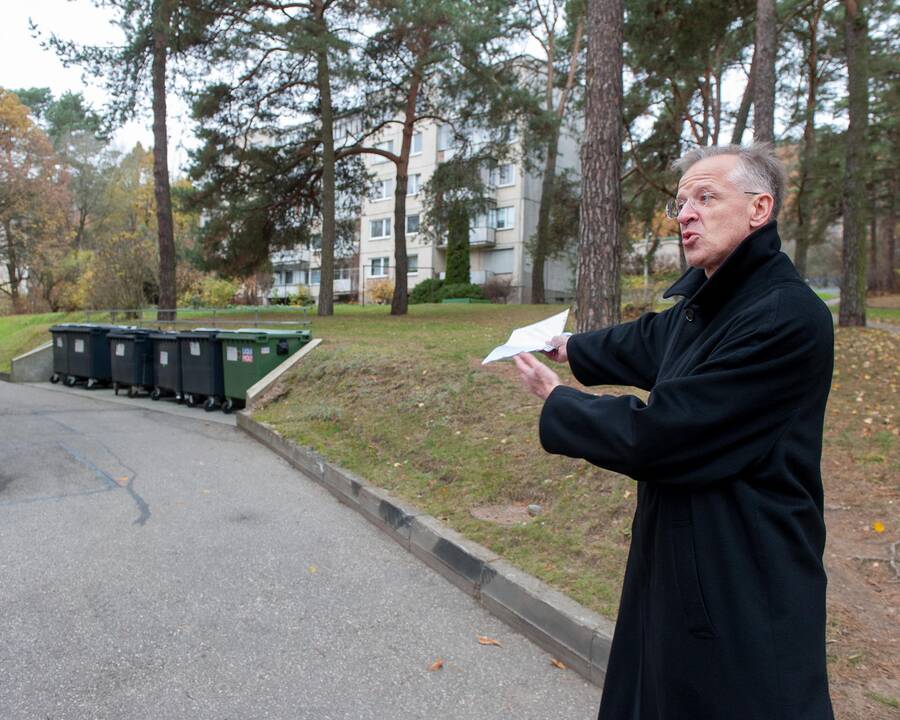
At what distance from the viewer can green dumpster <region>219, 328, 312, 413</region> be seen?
408 inches

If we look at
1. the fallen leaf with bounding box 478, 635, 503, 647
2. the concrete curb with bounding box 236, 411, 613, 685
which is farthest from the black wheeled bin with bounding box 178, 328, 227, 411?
the fallen leaf with bounding box 478, 635, 503, 647

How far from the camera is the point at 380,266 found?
164 feet

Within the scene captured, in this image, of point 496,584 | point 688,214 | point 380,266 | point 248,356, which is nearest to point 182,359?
point 248,356

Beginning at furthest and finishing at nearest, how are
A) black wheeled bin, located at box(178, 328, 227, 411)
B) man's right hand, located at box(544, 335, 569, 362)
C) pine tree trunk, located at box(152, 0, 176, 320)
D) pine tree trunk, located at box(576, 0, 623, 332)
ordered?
pine tree trunk, located at box(152, 0, 176, 320) → black wheeled bin, located at box(178, 328, 227, 411) → pine tree trunk, located at box(576, 0, 623, 332) → man's right hand, located at box(544, 335, 569, 362)

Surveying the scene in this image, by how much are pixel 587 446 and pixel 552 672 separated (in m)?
2.12

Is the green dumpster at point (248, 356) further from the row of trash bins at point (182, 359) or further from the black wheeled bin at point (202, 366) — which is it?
the black wheeled bin at point (202, 366)

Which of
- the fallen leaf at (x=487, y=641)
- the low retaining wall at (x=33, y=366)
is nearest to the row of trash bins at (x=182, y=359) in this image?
the low retaining wall at (x=33, y=366)

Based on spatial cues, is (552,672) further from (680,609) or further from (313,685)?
(680,609)

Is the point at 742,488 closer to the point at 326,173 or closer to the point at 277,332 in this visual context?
the point at 277,332

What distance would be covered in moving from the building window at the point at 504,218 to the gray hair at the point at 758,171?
4338 cm

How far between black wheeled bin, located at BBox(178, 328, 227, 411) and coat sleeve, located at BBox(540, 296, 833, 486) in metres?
10.0

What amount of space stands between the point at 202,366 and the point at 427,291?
2967cm

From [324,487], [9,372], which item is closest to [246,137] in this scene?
[9,372]

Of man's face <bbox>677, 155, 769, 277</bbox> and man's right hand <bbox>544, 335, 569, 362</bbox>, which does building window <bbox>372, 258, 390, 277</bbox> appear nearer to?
man's right hand <bbox>544, 335, 569, 362</bbox>
